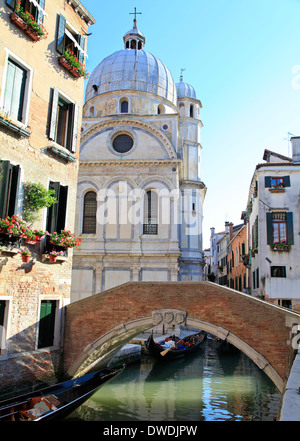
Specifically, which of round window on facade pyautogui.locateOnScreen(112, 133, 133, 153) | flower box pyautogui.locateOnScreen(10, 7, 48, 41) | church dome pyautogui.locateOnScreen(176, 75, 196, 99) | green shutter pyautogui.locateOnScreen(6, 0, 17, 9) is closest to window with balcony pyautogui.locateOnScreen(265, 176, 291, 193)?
round window on facade pyautogui.locateOnScreen(112, 133, 133, 153)

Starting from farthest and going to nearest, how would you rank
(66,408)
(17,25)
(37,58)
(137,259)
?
(137,259) < (37,58) < (17,25) < (66,408)

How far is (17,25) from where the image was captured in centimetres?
945

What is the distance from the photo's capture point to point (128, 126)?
23.2 meters

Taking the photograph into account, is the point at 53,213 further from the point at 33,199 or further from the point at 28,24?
the point at 28,24

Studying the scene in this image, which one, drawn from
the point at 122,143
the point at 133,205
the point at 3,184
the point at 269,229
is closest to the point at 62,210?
the point at 3,184

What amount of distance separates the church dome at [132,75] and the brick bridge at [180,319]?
1979 cm

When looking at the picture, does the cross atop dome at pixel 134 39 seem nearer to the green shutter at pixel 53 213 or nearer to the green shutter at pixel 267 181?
the green shutter at pixel 267 181

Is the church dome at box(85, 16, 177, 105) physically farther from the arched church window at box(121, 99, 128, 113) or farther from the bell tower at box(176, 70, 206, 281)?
the bell tower at box(176, 70, 206, 281)

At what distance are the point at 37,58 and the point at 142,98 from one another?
17093 mm

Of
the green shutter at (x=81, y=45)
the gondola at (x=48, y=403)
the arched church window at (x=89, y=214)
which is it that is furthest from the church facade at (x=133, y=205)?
the gondola at (x=48, y=403)

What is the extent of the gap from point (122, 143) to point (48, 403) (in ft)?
58.2

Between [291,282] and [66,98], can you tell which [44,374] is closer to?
[66,98]

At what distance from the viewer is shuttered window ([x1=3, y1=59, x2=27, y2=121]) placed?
9242mm

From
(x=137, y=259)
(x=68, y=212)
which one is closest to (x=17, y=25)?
(x=68, y=212)
